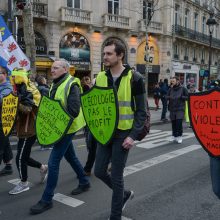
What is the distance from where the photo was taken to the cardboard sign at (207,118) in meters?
A: 3.39

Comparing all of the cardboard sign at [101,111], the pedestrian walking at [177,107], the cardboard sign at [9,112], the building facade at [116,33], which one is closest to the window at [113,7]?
the building facade at [116,33]

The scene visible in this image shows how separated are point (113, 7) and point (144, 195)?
24830 mm

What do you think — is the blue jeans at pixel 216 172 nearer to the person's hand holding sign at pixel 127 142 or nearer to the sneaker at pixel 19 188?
the person's hand holding sign at pixel 127 142

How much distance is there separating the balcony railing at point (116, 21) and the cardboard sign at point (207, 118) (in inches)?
942

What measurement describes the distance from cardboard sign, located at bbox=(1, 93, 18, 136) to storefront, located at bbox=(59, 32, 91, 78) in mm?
20432

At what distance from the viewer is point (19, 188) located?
4953 mm

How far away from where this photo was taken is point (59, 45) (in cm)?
2473

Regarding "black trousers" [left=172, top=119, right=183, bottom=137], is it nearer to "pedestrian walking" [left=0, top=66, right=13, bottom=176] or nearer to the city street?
the city street

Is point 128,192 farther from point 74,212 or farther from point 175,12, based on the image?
point 175,12

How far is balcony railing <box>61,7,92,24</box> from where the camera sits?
24.3 metres

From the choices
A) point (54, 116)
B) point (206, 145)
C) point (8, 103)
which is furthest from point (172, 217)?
point (8, 103)

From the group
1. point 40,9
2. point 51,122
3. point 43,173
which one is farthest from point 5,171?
point 40,9

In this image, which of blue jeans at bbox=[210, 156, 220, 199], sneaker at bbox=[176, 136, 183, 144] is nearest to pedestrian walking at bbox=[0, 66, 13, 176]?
blue jeans at bbox=[210, 156, 220, 199]

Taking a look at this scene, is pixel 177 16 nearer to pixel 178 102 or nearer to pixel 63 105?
pixel 178 102
